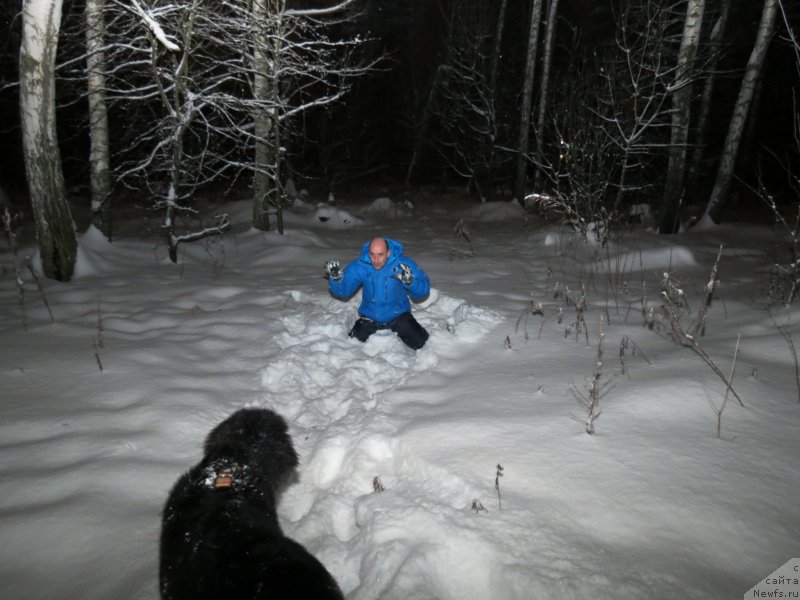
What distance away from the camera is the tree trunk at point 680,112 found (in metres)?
8.07

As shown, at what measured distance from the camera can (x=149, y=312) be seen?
193 inches

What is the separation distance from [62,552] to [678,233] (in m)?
10.9

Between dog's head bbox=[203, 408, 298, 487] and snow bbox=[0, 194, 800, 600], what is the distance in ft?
1.21

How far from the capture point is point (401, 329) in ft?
15.1

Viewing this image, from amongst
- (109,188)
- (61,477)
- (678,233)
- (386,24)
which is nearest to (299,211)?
(109,188)

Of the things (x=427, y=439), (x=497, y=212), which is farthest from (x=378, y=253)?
(x=497, y=212)

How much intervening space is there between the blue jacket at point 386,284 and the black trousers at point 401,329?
6 cm

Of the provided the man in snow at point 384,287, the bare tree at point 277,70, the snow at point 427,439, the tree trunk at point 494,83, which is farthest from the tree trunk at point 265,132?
the tree trunk at point 494,83

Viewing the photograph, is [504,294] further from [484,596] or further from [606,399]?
[484,596]

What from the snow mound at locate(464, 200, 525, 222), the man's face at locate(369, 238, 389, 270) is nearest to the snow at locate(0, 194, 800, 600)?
the man's face at locate(369, 238, 389, 270)

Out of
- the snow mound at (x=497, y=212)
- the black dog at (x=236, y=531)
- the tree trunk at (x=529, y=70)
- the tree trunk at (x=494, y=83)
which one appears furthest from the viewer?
the tree trunk at (x=494, y=83)

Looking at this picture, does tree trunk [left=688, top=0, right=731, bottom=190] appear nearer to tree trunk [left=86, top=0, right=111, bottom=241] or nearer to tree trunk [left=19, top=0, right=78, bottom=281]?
tree trunk [left=86, top=0, right=111, bottom=241]

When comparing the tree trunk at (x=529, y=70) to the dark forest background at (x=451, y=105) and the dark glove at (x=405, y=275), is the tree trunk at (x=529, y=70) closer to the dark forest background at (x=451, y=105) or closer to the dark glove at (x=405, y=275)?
the dark forest background at (x=451, y=105)

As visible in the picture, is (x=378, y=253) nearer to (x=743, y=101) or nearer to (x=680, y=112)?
(x=680, y=112)
